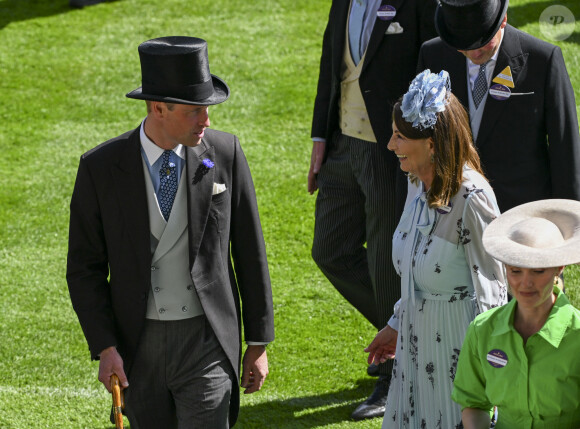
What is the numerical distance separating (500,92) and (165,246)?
1.85m

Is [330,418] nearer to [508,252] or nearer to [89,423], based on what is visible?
[89,423]

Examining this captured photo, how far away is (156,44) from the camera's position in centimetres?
433

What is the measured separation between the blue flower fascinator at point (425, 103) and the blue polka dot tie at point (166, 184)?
964mm

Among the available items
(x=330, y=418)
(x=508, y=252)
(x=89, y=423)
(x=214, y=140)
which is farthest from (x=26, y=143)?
(x=508, y=252)

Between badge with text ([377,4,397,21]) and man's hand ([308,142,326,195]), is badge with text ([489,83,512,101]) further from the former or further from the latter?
man's hand ([308,142,326,195])

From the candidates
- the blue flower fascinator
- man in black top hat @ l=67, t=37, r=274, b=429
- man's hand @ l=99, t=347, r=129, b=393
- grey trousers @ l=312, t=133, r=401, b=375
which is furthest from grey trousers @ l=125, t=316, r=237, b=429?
grey trousers @ l=312, t=133, r=401, b=375

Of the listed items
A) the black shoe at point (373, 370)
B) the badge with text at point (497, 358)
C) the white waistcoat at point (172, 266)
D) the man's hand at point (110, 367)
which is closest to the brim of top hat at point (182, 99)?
the white waistcoat at point (172, 266)

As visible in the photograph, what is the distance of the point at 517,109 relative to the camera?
5.09 metres

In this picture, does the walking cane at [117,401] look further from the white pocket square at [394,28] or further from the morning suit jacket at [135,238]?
the white pocket square at [394,28]

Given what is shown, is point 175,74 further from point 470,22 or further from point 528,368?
point 528,368

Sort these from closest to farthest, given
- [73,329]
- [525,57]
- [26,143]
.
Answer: [525,57] < [73,329] < [26,143]

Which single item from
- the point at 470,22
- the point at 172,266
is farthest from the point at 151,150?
the point at 470,22

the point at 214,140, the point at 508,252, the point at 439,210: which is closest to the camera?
the point at 508,252

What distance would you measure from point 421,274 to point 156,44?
1.41m
